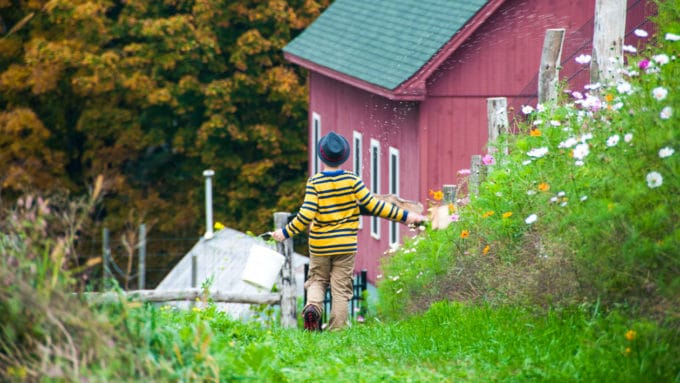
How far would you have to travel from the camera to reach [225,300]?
11.8 metres

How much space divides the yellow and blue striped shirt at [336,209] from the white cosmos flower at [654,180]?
3329 mm

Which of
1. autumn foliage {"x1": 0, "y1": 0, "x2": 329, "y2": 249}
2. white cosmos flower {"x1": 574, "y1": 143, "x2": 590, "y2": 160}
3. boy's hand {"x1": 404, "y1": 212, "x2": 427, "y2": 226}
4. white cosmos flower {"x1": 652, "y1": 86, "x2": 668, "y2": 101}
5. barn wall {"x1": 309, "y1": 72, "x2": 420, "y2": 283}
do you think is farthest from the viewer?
autumn foliage {"x1": 0, "y1": 0, "x2": 329, "y2": 249}

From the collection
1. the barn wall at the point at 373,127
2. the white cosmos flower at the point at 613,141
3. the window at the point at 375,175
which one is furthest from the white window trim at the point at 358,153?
the white cosmos flower at the point at 613,141

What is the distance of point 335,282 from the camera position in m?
Answer: 9.66

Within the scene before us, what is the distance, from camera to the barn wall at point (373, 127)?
63.3 feet

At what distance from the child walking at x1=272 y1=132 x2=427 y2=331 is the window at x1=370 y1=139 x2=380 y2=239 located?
36.9 ft

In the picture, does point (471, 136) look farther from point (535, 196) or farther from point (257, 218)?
point (257, 218)

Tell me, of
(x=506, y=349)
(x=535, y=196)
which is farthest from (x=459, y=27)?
(x=506, y=349)

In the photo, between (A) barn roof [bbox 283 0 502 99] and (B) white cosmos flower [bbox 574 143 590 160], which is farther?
(A) barn roof [bbox 283 0 502 99]

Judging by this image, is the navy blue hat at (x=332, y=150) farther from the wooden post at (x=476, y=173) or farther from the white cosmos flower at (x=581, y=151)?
the white cosmos flower at (x=581, y=151)

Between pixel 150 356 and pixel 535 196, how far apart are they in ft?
12.3

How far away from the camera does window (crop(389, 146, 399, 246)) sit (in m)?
20.2

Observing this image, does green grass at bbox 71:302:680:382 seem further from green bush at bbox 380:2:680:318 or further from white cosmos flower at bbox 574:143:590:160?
white cosmos flower at bbox 574:143:590:160

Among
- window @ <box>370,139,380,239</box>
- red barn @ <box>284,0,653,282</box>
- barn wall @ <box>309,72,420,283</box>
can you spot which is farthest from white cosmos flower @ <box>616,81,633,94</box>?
window @ <box>370,139,380,239</box>
